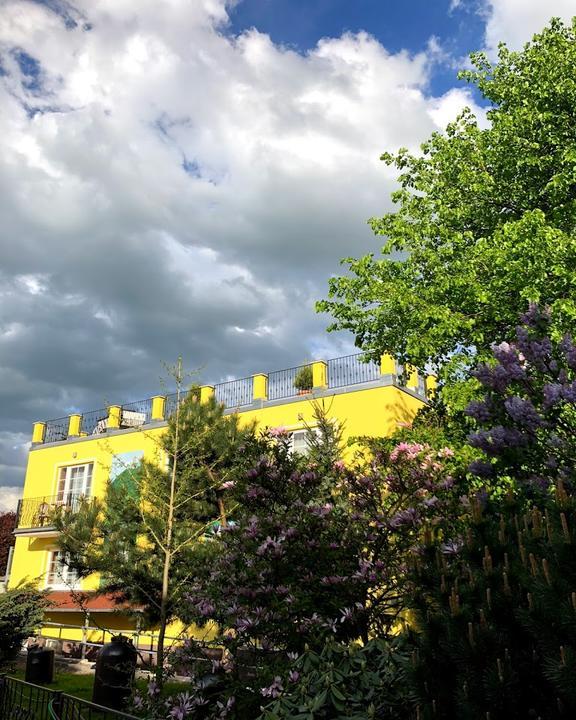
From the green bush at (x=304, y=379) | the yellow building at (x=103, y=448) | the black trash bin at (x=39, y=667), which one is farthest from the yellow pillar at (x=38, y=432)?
the black trash bin at (x=39, y=667)

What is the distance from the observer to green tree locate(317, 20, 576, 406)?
1169 centimetres

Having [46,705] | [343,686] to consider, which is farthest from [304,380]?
[343,686]

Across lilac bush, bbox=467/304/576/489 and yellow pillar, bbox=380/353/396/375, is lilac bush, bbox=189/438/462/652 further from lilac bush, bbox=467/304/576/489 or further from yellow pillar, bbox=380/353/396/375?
yellow pillar, bbox=380/353/396/375

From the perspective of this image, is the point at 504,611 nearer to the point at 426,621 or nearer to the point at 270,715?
the point at 426,621

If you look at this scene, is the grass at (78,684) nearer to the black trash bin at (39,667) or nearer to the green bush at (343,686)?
the black trash bin at (39,667)

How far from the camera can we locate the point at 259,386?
2205cm

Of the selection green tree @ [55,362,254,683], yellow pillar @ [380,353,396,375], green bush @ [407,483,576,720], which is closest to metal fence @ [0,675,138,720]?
green bush @ [407,483,576,720]

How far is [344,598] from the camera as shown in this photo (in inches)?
298

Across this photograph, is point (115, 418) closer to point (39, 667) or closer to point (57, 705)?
point (39, 667)

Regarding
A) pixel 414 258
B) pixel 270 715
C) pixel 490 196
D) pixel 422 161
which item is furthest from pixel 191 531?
pixel 422 161

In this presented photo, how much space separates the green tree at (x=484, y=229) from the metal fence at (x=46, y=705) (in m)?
7.88

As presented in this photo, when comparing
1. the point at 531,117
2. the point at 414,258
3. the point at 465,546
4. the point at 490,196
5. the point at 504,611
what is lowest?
the point at 504,611

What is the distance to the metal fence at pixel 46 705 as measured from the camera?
5686 mm

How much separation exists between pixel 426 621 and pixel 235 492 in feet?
17.8
